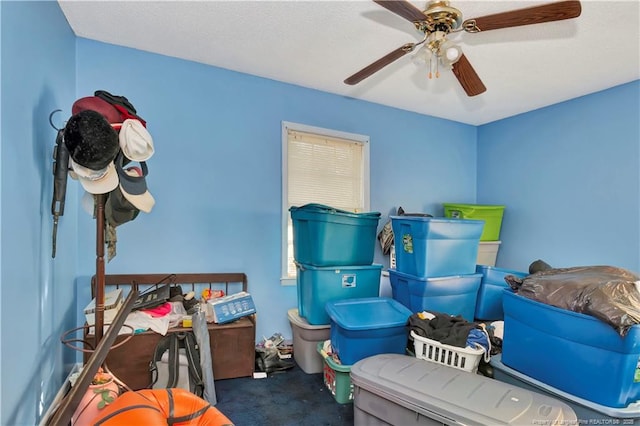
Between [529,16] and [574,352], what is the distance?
5.19ft

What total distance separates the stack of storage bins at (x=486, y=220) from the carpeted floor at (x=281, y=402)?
2404 mm

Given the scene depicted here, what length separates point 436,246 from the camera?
2.58 m

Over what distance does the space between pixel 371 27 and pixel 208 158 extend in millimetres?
1661

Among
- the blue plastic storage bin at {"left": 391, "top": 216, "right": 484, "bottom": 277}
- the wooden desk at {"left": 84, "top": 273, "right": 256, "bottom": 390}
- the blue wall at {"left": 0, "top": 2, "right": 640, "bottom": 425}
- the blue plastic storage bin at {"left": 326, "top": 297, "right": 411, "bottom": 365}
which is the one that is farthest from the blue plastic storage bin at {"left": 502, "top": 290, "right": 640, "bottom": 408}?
the blue wall at {"left": 0, "top": 2, "right": 640, "bottom": 425}

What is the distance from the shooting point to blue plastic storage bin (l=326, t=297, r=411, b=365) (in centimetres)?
210

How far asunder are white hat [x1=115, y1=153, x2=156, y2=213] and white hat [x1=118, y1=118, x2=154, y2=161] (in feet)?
0.27

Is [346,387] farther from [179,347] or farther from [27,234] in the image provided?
[27,234]

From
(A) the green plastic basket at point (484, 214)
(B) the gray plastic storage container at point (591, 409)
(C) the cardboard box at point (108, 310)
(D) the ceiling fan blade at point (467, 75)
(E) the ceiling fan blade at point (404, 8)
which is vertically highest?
(E) the ceiling fan blade at point (404, 8)

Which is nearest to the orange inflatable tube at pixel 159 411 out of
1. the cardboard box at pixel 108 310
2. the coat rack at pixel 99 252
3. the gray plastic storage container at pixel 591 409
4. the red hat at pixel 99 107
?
the coat rack at pixel 99 252

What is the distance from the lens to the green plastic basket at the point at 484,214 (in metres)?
3.76

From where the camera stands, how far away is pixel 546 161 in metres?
3.63

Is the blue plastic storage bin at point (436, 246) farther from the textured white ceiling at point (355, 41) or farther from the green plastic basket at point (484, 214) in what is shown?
the textured white ceiling at point (355, 41)

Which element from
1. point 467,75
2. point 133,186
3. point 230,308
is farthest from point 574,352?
point 133,186

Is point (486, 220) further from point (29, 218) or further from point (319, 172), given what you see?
point (29, 218)
